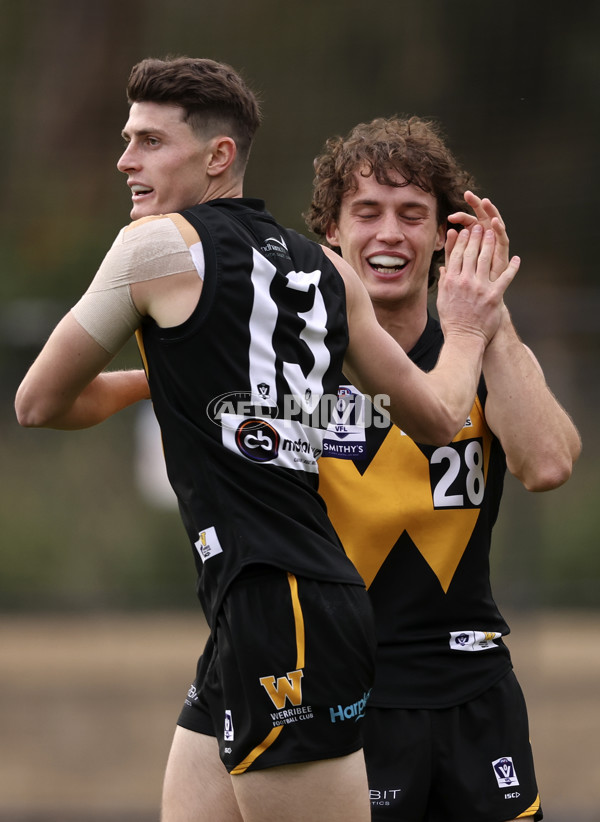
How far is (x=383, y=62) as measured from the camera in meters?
18.0

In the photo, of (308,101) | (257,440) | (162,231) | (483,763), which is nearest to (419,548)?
(483,763)

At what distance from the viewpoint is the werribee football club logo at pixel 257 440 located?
6.25 feet

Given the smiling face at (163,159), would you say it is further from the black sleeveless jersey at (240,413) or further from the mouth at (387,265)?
the mouth at (387,265)

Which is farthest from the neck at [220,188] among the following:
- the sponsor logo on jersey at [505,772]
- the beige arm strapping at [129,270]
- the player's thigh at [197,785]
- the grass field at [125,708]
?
the grass field at [125,708]

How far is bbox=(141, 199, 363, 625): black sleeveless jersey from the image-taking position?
74.7 inches

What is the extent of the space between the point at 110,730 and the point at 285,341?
408cm

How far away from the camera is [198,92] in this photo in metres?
2.09

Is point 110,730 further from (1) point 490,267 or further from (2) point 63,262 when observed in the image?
(2) point 63,262

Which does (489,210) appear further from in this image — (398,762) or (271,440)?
(398,762)

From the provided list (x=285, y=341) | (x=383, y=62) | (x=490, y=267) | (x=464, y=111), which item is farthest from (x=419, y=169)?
(x=383, y=62)

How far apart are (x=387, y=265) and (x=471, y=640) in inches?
36.2

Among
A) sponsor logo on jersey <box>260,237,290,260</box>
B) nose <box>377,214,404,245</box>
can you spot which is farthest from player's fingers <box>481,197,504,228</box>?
sponsor logo on jersey <box>260,237,290,260</box>

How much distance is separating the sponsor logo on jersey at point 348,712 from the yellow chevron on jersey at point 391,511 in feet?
2.14

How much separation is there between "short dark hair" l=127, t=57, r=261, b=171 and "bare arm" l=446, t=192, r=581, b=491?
32.2 inches
